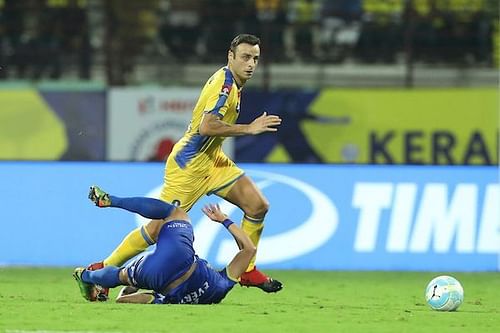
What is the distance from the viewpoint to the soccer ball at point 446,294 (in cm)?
969

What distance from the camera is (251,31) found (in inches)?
777

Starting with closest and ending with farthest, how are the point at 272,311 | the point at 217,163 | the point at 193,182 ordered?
1. the point at 272,311
2. the point at 193,182
3. the point at 217,163

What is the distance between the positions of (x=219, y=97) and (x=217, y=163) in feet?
2.39

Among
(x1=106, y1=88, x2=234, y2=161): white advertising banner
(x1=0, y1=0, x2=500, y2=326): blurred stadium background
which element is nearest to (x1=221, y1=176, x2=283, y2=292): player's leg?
(x1=0, y1=0, x2=500, y2=326): blurred stadium background

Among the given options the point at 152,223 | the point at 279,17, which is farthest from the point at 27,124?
the point at 152,223

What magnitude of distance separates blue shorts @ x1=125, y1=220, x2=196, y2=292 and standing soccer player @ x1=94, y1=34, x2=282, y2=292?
87 centimetres

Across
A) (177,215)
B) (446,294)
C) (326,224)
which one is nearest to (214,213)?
(177,215)

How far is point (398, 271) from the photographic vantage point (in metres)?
14.0

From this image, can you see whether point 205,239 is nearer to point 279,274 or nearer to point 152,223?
point 279,274

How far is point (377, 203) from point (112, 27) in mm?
7016

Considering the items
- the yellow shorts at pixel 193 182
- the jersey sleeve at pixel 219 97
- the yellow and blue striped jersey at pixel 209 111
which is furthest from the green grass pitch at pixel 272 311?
the jersey sleeve at pixel 219 97

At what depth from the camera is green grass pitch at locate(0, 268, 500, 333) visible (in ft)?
28.0

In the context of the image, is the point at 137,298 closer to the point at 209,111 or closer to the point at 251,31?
the point at 209,111

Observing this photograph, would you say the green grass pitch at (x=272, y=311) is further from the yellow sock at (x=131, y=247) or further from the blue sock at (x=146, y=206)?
the blue sock at (x=146, y=206)
